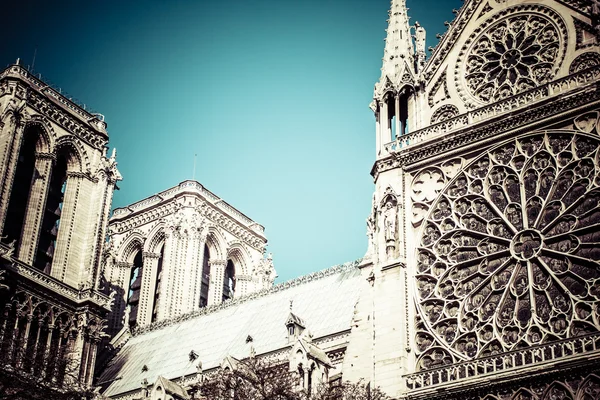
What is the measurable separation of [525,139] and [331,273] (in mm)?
16772

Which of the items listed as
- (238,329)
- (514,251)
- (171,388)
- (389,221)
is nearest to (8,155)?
(238,329)

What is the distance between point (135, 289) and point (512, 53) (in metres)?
32.1

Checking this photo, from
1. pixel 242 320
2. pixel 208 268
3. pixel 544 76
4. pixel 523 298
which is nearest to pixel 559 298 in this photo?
pixel 523 298

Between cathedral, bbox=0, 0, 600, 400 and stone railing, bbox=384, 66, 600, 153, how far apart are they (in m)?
0.07

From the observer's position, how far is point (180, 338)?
45594mm

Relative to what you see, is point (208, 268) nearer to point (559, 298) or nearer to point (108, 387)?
point (108, 387)

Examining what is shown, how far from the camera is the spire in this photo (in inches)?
1208

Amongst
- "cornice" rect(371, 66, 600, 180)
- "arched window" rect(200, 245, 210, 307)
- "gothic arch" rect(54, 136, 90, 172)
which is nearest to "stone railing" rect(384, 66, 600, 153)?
"cornice" rect(371, 66, 600, 180)

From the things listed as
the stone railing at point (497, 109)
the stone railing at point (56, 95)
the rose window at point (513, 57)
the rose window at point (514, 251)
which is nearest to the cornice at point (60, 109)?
the stone railing at point (56, 95)

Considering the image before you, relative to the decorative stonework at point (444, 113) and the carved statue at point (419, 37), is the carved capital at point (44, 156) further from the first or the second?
the decorative stonework at point (444, 113)

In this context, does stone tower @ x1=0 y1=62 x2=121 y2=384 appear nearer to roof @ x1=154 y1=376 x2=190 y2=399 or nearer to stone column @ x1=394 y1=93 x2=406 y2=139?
roof @ x1=154 y1=376 x2=190 y2=399

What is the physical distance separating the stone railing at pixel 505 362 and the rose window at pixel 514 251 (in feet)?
1.60

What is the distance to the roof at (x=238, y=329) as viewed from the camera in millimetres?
39000

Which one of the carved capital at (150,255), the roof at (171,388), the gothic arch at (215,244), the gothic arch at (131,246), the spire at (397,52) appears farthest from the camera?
the gothic arch at (131,246)
